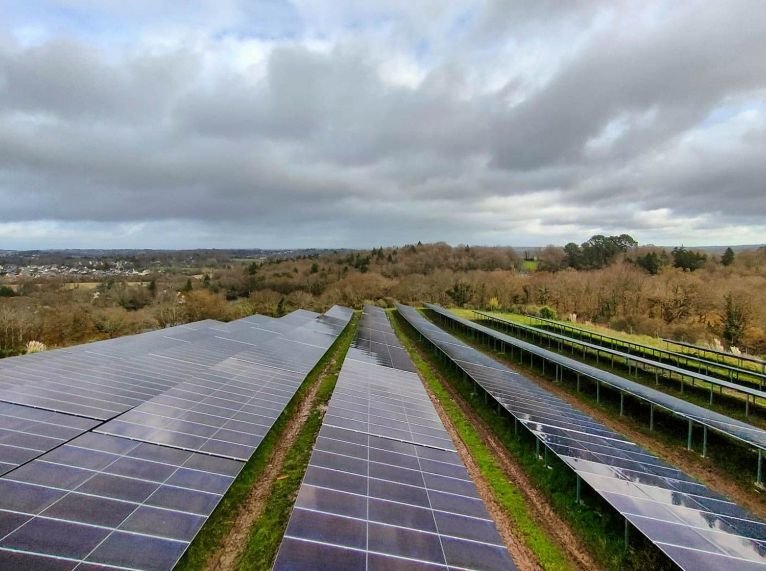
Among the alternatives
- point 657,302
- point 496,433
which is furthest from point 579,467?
point 657,302

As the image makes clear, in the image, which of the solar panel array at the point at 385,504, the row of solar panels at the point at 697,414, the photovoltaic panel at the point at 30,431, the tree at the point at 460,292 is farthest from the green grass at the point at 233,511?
the tree at the point at 460,292

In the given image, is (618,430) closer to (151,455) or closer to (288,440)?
(288,440)

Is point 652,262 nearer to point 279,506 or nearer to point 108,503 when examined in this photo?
point 279,506

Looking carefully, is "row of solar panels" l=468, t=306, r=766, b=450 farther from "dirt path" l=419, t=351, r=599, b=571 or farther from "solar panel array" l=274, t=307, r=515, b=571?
"solar panel array" l=274, t=307, r=515, b=571

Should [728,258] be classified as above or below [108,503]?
above

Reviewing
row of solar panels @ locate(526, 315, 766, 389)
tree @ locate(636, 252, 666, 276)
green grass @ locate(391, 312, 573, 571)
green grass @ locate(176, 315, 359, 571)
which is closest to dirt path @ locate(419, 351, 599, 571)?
green grass @ locate(391, 312, 573, 571)

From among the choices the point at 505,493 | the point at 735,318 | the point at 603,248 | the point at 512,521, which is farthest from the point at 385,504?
the point at 603,248
